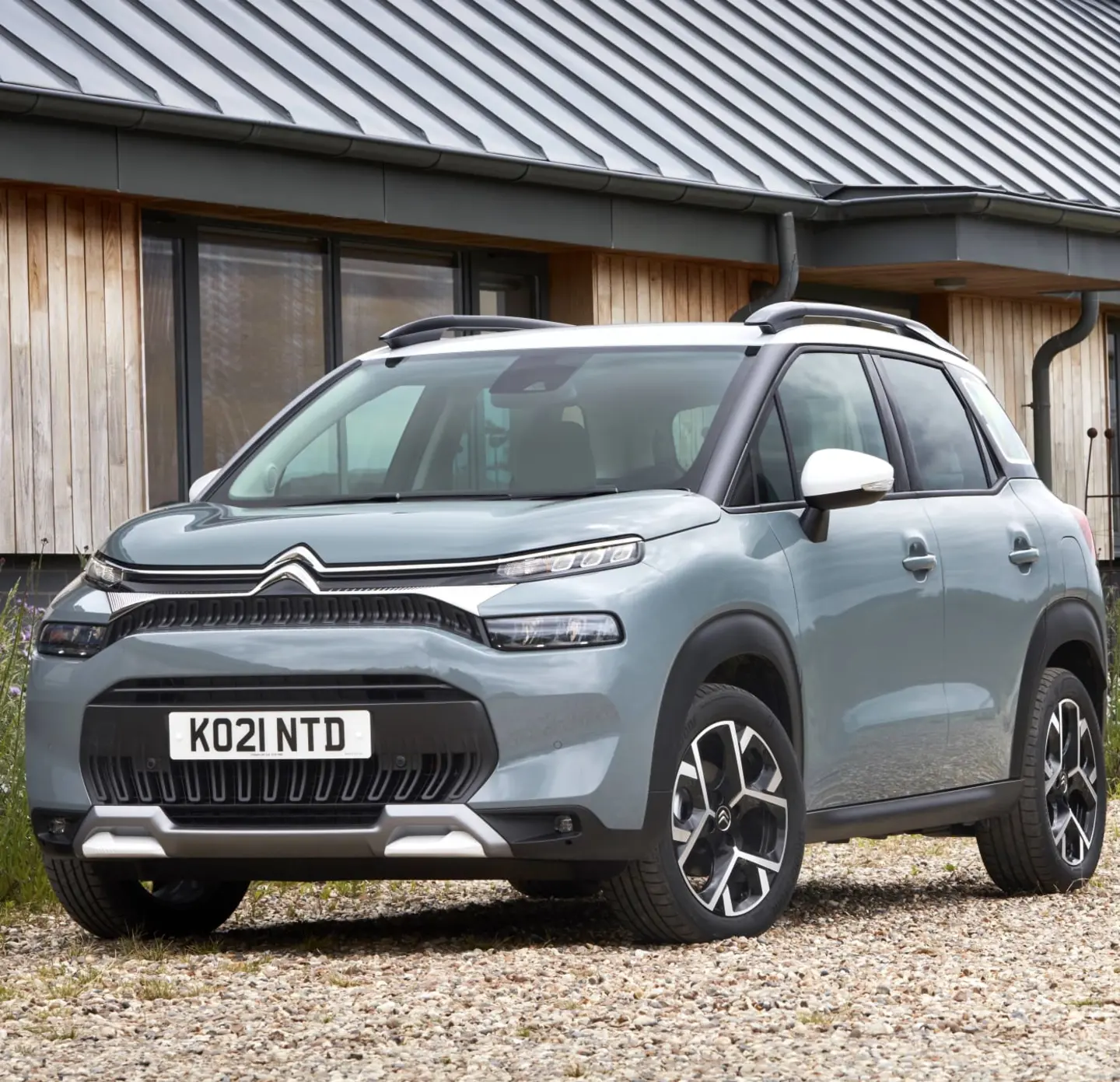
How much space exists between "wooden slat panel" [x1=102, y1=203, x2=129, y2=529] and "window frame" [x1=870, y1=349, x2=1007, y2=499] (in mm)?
5555

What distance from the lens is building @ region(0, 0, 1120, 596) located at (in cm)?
1242

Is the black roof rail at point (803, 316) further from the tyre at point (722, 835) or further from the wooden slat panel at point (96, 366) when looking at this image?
the wooden slat panel at point (96, 366)

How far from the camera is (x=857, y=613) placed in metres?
7.25

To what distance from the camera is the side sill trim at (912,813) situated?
7148 millimetres

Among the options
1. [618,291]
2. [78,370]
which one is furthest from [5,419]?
[618,291]

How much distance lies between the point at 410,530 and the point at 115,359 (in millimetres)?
6658

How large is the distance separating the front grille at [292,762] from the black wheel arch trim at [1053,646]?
2.55m

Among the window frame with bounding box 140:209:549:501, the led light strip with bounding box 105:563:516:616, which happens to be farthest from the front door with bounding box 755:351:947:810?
the window frame with bounding box 140:209:549:501

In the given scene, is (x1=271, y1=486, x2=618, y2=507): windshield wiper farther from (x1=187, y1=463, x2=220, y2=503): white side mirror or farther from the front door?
the front door

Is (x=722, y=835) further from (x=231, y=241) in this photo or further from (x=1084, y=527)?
(x=231, y=241)

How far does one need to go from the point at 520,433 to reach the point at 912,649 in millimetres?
1351

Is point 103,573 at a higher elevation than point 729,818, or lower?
higher

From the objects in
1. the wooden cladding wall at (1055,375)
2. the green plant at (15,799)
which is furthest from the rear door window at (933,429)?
the wooden cladding wall at (1055,375)

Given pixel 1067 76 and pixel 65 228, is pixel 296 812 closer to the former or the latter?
pixel 65 228
